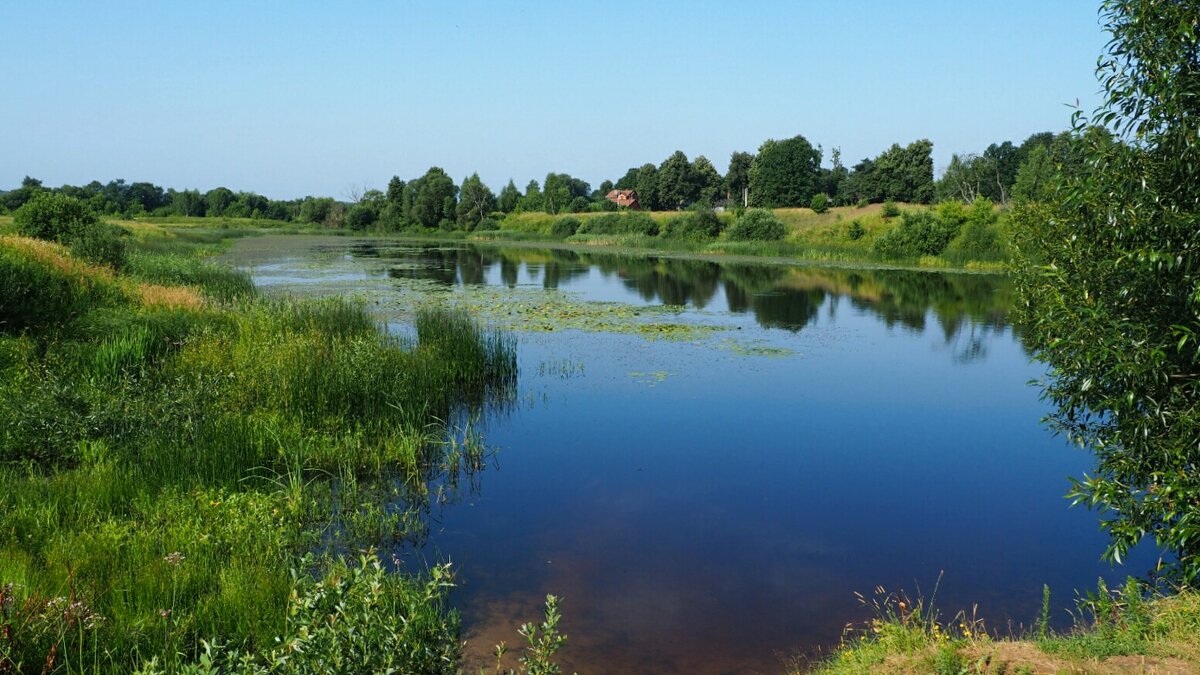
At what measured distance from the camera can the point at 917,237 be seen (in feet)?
141

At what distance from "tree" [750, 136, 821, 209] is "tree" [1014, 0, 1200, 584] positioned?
6515 cm

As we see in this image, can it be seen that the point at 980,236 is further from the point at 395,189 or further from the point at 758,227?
the point at 395,189

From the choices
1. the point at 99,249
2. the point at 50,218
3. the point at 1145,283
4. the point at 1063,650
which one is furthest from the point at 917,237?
the point at 1063,650

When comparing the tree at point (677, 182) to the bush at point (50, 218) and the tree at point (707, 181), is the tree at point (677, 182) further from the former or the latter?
the bush at point (50, 218)


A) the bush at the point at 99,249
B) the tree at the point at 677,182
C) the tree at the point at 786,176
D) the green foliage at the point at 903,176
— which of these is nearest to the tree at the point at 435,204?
the tree at the point at 677,182

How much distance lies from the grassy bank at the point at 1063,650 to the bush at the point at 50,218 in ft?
82.1

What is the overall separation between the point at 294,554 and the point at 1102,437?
668 cm

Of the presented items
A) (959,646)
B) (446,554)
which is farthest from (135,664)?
(959,646)

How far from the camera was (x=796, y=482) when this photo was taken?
366 inches

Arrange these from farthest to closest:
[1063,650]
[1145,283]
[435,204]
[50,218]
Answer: [435,204]
[50,218]
[1145,283]
[1063,650]

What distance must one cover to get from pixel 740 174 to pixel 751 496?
74.6 m

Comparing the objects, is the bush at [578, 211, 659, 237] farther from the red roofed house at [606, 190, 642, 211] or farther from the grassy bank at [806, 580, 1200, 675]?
the grassy bank at [806, 580, 1200, 675]

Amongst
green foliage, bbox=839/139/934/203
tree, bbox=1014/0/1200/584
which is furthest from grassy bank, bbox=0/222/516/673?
green foliage, bbox=839/139/934/203

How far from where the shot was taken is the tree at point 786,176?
230 feet
